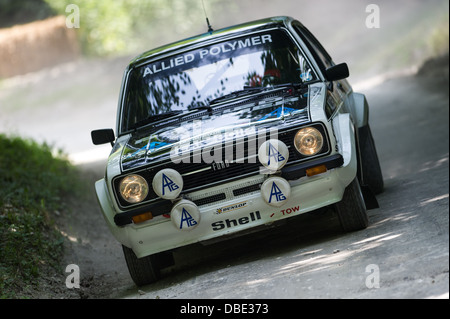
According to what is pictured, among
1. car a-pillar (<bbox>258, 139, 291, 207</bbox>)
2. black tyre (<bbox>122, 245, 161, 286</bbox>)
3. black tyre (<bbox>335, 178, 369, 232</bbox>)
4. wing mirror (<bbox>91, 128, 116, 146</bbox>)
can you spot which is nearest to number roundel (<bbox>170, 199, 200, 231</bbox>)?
car a-pillar (<bbox>258, 139, 291, 207</bbox>)

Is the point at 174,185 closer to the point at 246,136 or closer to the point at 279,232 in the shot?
the point at 246,136

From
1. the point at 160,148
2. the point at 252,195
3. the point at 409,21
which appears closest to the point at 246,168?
the point at 252,195

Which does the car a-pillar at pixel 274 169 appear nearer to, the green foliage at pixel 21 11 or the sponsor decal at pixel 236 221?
the sponsor decal at pixel 236 221

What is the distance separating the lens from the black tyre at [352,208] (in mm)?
5930

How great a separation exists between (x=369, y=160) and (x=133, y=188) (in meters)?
2.86

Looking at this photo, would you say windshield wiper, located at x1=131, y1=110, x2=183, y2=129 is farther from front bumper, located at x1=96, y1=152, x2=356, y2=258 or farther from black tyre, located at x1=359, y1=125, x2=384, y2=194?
black tyre, located at x1=359, y1=125, x2=384, y2=194

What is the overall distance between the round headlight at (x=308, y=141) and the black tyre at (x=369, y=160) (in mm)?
1840

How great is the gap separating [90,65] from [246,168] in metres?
32.0

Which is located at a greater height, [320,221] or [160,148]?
[160,148]

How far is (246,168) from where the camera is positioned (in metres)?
5.72

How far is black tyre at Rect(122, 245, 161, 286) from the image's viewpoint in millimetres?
6191

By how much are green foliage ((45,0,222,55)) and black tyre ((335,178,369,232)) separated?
31.3 metres

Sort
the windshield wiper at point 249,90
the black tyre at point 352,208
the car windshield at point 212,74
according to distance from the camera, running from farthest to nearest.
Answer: the car windshield at point 212,74 < the windshield wiper at point 249,90 < the black tyre at point 352,208

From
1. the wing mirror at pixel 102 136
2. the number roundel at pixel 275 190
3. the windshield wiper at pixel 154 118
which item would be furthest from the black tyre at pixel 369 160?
the wing mirror at pixel 102 136
